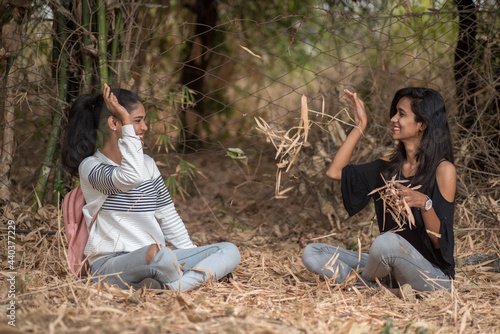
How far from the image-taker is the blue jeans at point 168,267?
77.9 inches

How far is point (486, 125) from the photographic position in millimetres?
3137

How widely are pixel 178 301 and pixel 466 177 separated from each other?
198 cm

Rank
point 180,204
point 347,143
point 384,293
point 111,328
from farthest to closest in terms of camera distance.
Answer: point 180,204
point 347,143
point 384,293
point 111,328

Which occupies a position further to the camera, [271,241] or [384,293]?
[271,241]

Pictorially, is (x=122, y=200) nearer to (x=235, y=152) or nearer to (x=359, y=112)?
(x=235, y=152)

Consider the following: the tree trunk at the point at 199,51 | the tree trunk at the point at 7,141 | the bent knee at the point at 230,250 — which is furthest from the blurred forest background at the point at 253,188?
the tree trunk at the point at 199,51

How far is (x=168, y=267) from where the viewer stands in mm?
1981

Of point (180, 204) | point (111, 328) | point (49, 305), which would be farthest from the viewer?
point (180, 204)

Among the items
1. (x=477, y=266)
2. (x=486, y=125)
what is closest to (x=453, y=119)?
(x=486, y=125)

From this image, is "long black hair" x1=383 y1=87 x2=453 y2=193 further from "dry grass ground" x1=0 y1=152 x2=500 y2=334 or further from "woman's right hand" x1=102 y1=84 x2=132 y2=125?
"woman's right hand" x1=102 y1=84 x2=132 y2=125

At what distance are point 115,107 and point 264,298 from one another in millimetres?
924

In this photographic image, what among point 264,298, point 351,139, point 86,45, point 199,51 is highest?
point 199,51

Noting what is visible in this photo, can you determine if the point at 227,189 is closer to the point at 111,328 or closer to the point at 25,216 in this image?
the point at 25,216

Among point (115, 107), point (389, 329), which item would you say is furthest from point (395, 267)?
point (115, 107)
